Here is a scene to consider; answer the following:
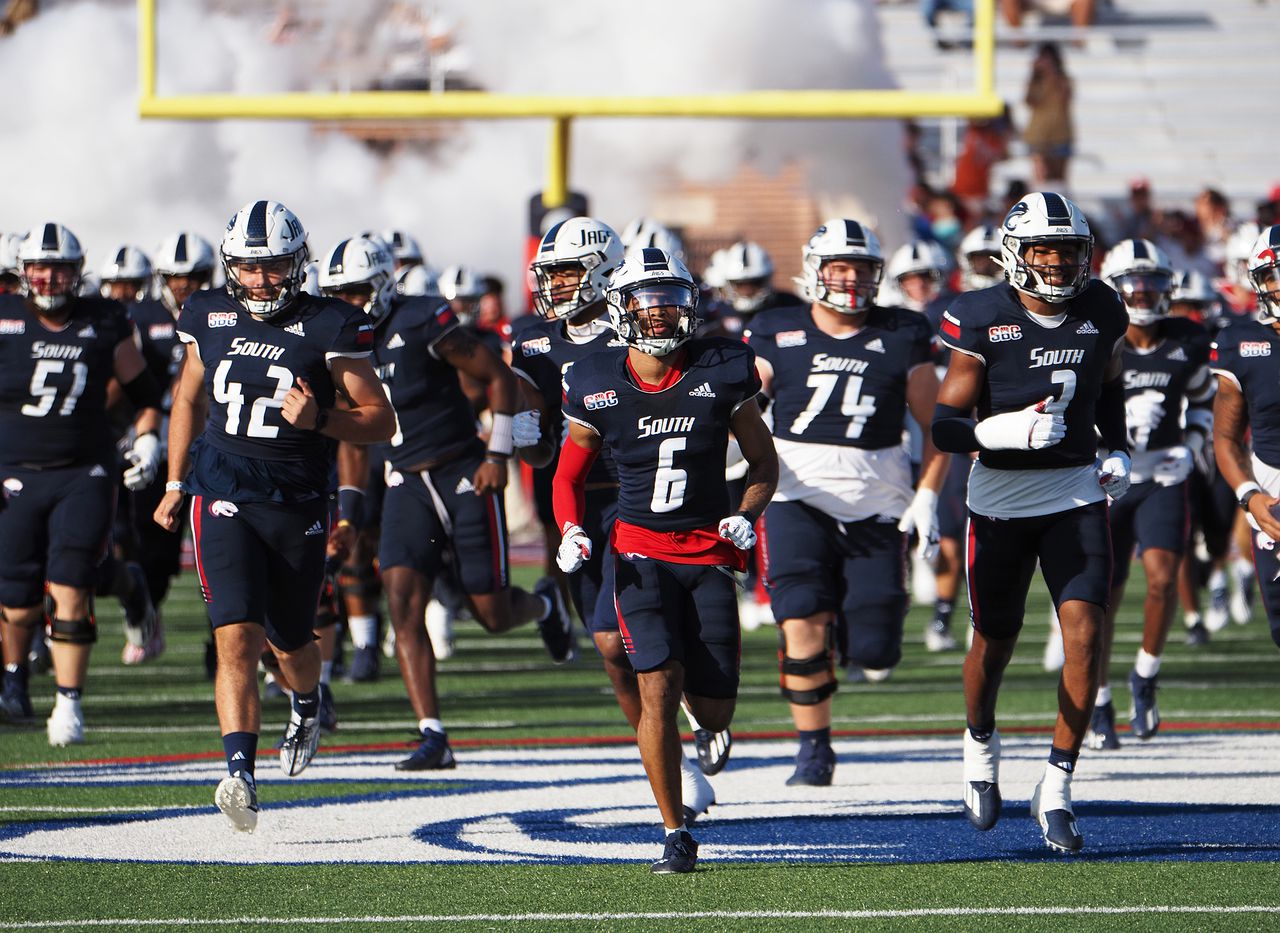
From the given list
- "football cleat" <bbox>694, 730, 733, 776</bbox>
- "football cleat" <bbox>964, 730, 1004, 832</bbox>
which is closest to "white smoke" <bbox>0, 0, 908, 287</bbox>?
"football cleat" <bbox>694, 730, 733, 776</bbox>

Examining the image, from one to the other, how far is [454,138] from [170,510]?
9209 mm

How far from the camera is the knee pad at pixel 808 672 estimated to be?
7254 millimetres

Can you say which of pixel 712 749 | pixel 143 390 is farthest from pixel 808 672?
pixel 143 390

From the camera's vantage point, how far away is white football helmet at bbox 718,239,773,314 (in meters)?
10.6

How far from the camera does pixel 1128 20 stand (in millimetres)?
24047

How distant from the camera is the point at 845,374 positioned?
7617mm

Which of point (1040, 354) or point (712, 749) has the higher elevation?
point (1040, 354)

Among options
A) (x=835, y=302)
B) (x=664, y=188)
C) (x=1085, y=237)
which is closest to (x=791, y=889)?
(x=1085, y=237)

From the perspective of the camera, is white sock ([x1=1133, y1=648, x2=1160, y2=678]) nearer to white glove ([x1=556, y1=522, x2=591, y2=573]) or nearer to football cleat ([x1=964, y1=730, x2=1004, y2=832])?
football cleat ([x1=964, y1=730, x2=1004, y2=832])

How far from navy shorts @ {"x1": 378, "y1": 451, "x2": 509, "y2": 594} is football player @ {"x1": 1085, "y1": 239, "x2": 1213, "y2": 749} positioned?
2303mm

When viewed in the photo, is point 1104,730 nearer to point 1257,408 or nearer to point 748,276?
point 1257,408

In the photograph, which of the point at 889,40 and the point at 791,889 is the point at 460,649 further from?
the point at 889,40

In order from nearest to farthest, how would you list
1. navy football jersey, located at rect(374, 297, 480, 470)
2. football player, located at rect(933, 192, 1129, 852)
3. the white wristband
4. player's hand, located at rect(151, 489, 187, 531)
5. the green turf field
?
1. the green turf field
2. football player, located at rect(933, 192, 1129, 852)
3. player's hand, located at rect(151, 489, 187, 531)
4. the white wristband
5. navy football jersey, located at rect(374, 297, 480, 470)

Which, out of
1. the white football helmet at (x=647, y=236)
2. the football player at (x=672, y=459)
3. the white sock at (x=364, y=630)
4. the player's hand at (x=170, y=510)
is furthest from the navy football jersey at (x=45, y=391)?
the football player at (x=672, y=459)
